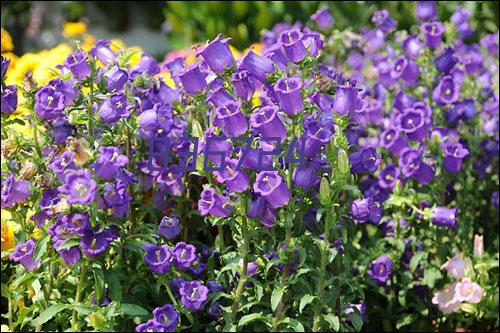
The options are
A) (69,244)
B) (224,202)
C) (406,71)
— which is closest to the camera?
(69,244)

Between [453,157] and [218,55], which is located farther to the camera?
[453,157]

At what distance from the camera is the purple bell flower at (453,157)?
3404 mm

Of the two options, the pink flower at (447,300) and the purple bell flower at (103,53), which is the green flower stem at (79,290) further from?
the pink flower at (447,300)

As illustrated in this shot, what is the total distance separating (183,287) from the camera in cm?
264

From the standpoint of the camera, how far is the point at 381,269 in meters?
3.39

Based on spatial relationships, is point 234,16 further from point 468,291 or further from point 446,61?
point 468,291

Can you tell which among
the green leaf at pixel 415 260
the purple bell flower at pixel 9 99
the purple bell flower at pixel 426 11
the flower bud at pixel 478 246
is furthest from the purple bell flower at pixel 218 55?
the purple bell flower at pixel 426 11

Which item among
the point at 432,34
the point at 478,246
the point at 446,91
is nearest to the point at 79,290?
the point at 478,246

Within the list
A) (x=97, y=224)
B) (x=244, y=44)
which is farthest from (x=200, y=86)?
(x=244, y=44)

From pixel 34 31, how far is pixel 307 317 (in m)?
7.70

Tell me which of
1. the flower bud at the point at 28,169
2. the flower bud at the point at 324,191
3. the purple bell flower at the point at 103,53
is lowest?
the flower bud at the point at 324,191

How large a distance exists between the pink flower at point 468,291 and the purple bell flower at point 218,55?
1.51 meters

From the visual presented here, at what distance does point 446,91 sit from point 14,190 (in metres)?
2.07

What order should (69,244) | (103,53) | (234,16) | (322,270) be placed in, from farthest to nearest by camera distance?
(234,16)
(103,53)
(322,270)
(69,244)
